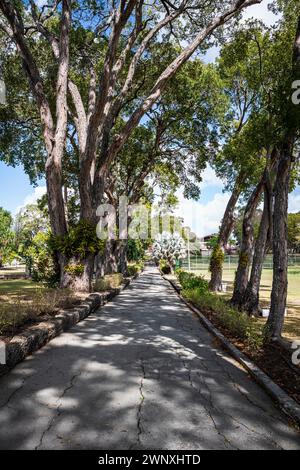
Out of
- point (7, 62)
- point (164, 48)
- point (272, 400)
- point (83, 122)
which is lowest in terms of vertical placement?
point (272, 400)

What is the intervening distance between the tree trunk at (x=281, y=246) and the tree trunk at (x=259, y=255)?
309cm

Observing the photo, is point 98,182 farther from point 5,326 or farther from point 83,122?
point 5,326


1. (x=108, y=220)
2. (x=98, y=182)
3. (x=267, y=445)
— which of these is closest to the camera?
(x=267, y=445)

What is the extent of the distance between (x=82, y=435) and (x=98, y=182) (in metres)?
11.0

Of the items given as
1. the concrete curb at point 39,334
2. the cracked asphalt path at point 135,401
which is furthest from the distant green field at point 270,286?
the cracked asphalt path at point 135,401

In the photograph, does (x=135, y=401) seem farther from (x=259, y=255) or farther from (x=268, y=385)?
(x=259, y=255)

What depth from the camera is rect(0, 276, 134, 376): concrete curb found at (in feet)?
16.9

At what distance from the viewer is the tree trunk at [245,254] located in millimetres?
12438

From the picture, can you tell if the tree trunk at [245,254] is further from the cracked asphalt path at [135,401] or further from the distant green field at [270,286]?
the cracked asphalt path at [135,401]

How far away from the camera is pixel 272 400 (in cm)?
431

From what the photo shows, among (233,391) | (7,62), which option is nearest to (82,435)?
(233,391)

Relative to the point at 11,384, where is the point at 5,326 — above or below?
above

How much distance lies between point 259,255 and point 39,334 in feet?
22.6

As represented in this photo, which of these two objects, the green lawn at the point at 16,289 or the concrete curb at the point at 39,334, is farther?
the green lawn at the point at 16,289
